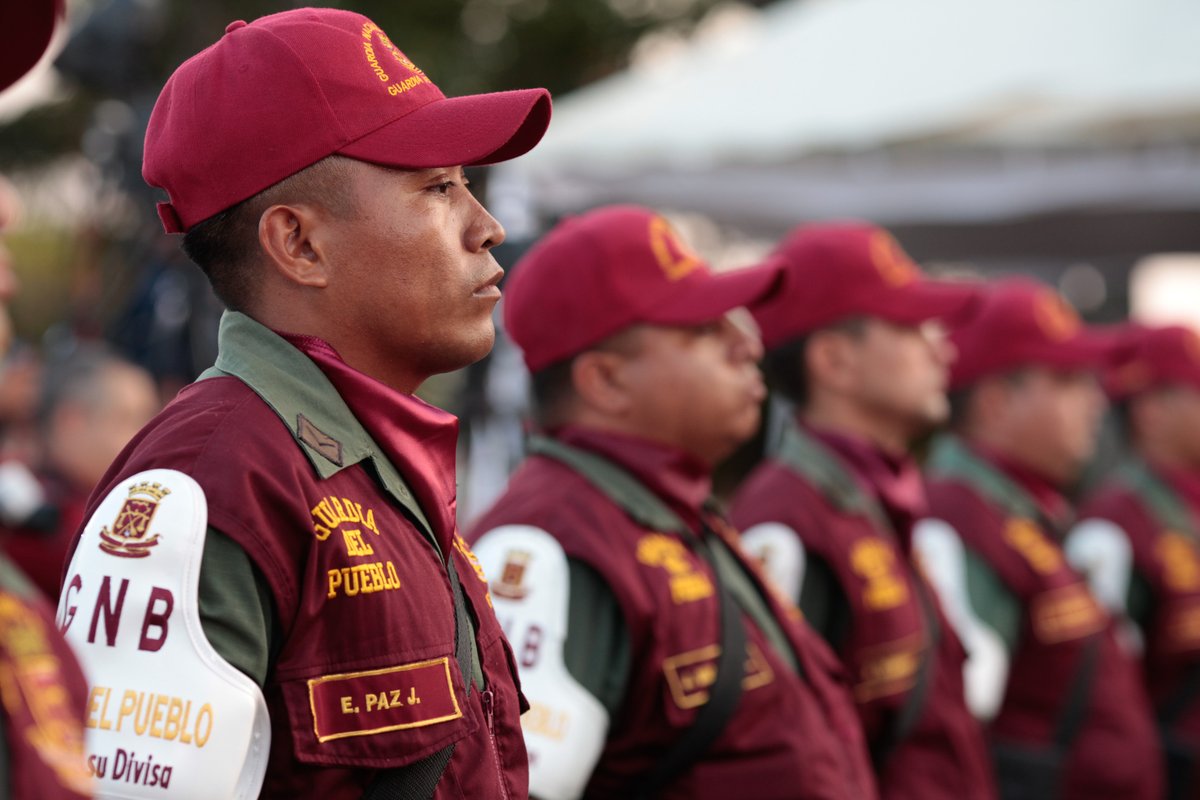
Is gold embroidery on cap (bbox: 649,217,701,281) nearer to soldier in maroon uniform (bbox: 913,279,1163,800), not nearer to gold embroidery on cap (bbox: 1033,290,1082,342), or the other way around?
soldier in maroon uniform (bbox: 913,279,1163,800)

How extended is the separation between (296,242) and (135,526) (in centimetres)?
43

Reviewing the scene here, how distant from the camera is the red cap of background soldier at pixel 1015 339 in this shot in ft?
17.6

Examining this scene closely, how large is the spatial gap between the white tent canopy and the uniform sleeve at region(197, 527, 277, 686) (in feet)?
15.5

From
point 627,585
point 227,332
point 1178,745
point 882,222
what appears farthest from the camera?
point 882,222

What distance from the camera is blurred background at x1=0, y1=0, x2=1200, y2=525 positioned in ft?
20.8

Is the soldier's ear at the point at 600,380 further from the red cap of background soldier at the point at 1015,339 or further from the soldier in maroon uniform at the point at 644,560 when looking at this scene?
the red cap of background soldier at the point at 1015,339

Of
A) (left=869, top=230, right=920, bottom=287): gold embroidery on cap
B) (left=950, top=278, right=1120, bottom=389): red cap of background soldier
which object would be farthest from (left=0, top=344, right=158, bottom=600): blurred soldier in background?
(left=950, top=278, right=1120, bottom=389): red cap of background soldier

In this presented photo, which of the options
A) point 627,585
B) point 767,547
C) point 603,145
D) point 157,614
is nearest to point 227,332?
point 157,614

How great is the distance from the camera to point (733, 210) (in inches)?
278

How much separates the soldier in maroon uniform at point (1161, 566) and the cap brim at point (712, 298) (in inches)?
98.9

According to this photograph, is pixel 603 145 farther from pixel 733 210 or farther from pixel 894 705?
pixel 894 705

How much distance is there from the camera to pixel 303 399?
198 centimetres

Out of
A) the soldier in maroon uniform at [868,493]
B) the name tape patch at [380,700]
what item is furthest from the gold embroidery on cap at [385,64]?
the soldier in maroon uniform at [868,493]

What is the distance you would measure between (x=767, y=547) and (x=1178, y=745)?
239 cm
